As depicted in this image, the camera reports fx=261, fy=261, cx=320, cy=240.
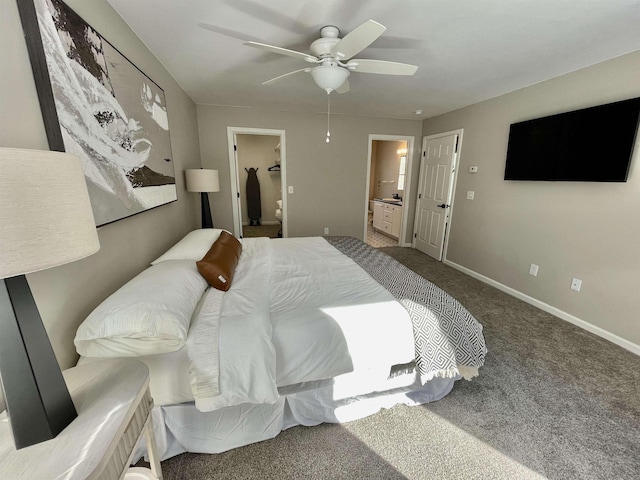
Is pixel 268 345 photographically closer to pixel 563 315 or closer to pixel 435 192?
pixel 563 315

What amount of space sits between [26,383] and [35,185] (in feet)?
1.59

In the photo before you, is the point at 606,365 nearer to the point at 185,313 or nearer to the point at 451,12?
the point at 451,12

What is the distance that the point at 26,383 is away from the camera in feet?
2.09

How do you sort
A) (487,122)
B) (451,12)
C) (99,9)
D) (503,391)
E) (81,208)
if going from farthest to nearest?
(487,122)
(503,391)
(451,12)
(99,9)
(81,208)

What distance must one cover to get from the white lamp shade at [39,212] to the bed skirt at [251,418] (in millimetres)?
1019

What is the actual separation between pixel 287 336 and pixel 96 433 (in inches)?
29.6

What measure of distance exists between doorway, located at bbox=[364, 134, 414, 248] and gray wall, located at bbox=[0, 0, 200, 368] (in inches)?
130

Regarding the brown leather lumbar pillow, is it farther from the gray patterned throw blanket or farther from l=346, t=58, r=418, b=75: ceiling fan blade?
l=346, t=58, r=418, b=75: ceiling fan blade

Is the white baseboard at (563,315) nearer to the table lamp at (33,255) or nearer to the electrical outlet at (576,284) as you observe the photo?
the electrical outlet at (576,284)

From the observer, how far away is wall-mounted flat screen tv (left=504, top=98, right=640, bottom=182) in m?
2.12

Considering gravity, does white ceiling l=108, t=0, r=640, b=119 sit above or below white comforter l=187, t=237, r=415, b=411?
above

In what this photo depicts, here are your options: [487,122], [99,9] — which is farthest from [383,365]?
[487,122]

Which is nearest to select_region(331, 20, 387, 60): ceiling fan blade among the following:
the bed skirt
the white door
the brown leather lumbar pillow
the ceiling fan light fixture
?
the ceiling fan light fixture

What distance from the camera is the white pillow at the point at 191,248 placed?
72.7 inches
